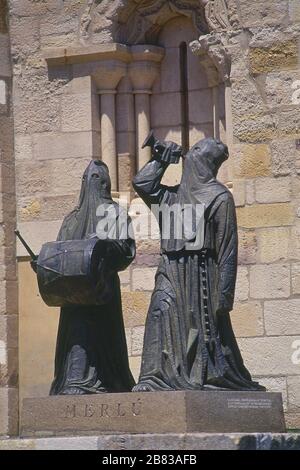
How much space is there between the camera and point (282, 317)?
12.4 m

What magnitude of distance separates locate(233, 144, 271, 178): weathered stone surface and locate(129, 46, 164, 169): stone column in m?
0.97

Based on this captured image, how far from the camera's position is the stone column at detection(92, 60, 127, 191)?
523 inches

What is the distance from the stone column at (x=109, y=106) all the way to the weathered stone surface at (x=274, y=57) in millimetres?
1221

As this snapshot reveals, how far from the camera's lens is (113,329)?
10516 millimetres

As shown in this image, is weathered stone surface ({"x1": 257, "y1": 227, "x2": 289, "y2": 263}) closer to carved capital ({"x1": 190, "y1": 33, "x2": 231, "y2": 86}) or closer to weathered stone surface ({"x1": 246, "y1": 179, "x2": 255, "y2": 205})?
weathered stone surface ({"x1": 246, "y1": 179, "x2": 255, "y2": 205})

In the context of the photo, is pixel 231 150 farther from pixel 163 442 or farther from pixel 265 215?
pixel 163 442

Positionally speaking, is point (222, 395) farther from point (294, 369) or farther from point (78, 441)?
point (294, 369)

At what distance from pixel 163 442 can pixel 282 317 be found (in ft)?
10.1

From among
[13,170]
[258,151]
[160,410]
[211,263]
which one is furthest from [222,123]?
[160,410]

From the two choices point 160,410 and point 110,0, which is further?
point 110,0

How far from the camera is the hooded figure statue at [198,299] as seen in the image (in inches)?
396

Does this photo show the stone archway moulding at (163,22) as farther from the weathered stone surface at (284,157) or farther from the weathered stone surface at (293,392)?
the weathered stone surface at (293,392)

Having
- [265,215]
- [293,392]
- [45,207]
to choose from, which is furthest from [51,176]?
[293,392]
